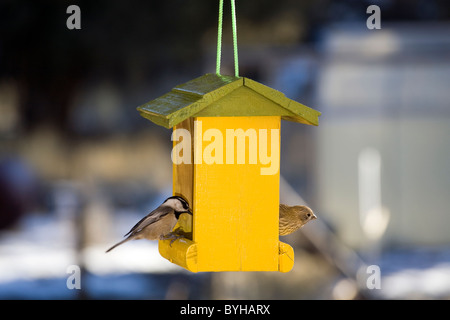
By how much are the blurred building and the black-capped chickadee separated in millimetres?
3475

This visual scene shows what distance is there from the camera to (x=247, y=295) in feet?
17.7

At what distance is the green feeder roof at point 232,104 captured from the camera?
2.16 m

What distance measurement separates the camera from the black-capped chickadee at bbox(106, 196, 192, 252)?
7.33 feet

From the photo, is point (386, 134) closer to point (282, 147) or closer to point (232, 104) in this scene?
point (282, 147)

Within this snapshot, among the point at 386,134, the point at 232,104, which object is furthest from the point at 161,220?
the point at 386,134

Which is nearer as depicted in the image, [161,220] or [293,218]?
[161,220]

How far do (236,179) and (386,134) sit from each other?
3.71 m

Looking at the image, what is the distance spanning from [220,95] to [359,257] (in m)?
3.68

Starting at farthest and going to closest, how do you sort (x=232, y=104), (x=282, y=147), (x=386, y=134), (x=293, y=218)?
(x=386, y=134) → (x=282, y=147) → (x=293, y=218) → (x=232, y=104)

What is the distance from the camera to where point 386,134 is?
5.79m

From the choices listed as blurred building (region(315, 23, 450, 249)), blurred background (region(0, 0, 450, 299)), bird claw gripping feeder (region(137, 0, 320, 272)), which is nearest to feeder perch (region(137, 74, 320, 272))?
bird claw gripping feeder (region(137, 0, 320, 272))

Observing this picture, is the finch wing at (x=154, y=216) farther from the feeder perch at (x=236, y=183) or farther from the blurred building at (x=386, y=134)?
the blurred building at (x=386, y=134)

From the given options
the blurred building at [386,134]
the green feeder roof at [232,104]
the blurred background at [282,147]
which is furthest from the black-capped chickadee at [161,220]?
the blurred building at [386,134]

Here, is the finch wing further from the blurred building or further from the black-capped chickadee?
the blurred building
